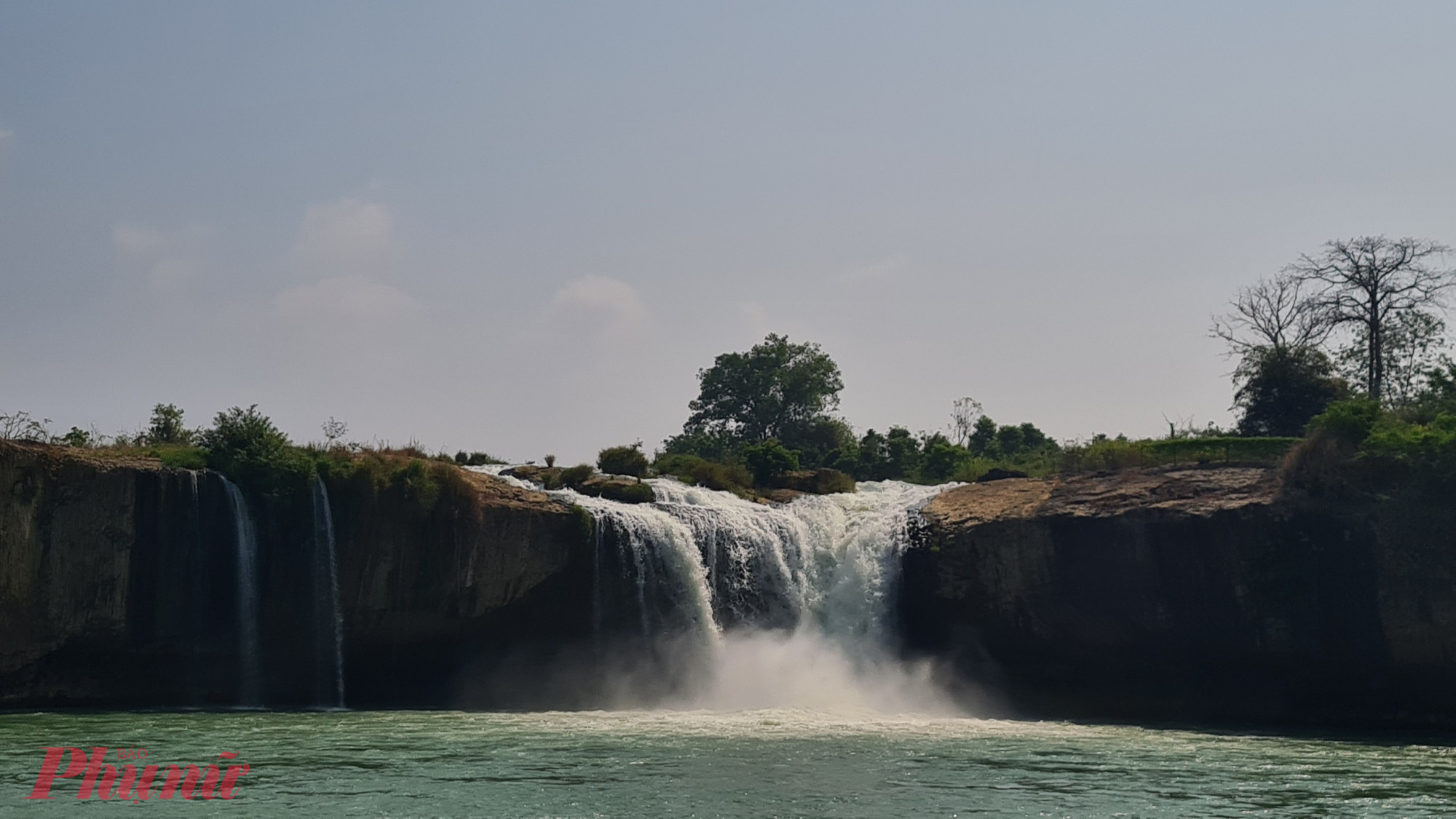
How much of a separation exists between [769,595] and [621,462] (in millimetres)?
7443

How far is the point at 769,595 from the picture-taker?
120 feet

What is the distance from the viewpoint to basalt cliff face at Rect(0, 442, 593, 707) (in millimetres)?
30969

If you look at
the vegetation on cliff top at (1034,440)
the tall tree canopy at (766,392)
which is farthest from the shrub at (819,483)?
the tall tree canopy at (766,392)

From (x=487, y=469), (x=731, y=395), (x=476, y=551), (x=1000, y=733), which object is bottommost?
(x=1000, y=733)

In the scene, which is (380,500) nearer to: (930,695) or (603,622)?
(603,622)

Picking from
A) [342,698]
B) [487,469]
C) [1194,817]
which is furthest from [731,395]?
[1194,817]

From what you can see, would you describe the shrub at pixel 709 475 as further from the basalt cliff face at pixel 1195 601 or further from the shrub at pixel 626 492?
the basalt cliff face at pixel 1195 601

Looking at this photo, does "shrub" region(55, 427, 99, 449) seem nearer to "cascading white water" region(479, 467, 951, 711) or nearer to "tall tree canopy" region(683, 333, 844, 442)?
"cascading white water" region(479, 467, 951, 711)

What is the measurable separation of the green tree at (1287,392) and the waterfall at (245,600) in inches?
1351

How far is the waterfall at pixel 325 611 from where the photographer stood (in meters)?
33.6

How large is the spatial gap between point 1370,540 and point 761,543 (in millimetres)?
15060

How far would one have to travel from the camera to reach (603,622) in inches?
1390

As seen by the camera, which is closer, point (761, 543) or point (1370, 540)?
point (1370, 540)

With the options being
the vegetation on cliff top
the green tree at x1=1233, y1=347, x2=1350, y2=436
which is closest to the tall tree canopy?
the vegetation on cliff top
